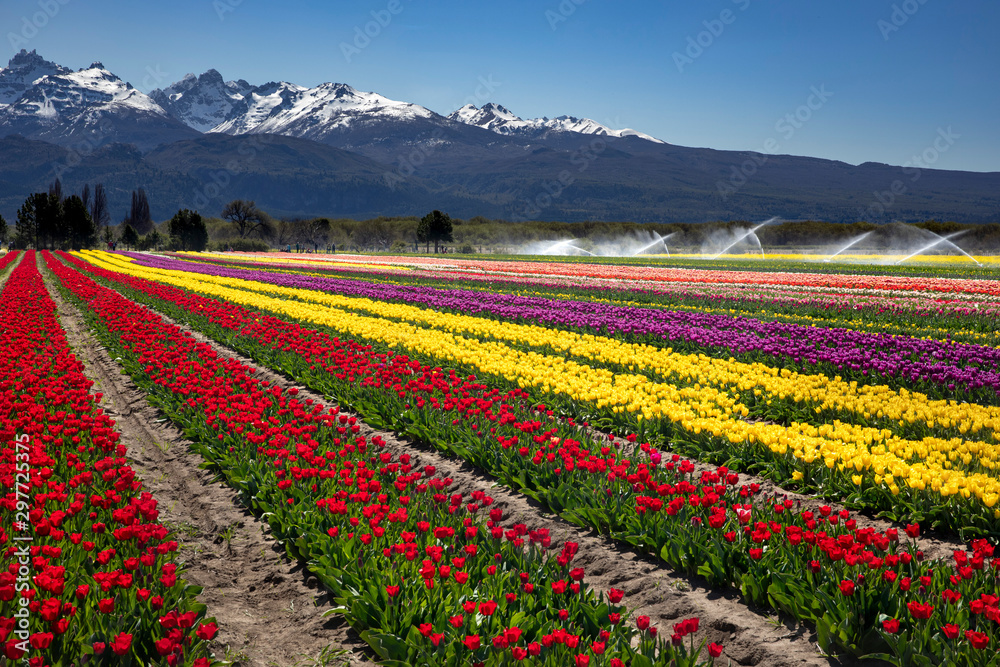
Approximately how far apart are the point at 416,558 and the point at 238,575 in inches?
71.1

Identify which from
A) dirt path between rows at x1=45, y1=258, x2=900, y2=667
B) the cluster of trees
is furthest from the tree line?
dirt path between rows at x1=45, y1=258, x2=900, y2=667

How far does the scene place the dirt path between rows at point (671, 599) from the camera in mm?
4141

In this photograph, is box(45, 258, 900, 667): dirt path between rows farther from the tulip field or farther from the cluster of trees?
the cluster of trees

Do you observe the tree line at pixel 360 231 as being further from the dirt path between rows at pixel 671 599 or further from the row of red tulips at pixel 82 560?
the row of red tulips at pixel 82 560

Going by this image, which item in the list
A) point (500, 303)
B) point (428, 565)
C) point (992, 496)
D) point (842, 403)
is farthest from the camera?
point (500, 303)

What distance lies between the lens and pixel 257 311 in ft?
66.5

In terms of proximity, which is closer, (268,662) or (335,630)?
(268,662)

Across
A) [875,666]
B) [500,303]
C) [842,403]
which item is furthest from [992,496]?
[500,303]

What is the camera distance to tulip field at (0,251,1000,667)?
3957 millimetres

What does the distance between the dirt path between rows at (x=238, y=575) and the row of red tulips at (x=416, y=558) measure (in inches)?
8.3

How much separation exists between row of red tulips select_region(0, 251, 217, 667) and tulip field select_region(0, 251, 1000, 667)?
0.03m

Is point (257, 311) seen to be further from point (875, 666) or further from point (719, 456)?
point (875, 666)

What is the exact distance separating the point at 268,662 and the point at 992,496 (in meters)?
5.70

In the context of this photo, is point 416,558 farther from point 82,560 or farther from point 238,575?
point 82,560
